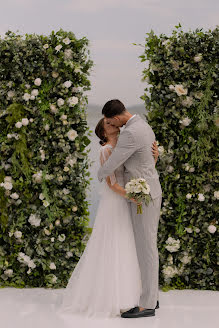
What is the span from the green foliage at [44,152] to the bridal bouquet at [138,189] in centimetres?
115

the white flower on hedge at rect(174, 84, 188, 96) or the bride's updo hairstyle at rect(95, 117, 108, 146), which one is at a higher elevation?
the white flower on hedge at rect(174, 84, 188, 96)

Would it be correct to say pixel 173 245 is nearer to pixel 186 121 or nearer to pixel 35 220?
pixel 186 121

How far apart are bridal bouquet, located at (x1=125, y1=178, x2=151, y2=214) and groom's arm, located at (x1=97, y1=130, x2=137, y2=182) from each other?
0.66 feet

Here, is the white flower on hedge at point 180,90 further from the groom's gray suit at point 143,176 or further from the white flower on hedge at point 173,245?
the white flower on hedge at point 173,245

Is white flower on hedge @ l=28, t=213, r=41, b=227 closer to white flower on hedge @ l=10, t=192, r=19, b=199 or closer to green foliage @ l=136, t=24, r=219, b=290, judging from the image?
white flower on hedge @ l=10, t=192, r=19, b=199

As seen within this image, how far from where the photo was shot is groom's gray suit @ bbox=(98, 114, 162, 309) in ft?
13.4

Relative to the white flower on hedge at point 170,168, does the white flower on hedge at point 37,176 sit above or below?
below

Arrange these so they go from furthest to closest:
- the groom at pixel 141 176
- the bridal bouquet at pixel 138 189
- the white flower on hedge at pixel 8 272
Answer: the white flower on hedge at pixel 8 272, the groom at pixel 141 176, the bridal bouquet at pixel 138 189

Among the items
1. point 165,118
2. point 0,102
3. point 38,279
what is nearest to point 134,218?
point 165,118

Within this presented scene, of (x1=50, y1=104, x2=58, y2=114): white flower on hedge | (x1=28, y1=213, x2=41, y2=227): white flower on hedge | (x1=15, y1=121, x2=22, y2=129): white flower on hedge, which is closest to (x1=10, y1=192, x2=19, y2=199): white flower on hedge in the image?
A: (x1=28, y1=213, x2=41, y2=227): white flower on hedge

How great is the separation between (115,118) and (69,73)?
108 cm

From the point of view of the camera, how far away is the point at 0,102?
514cm

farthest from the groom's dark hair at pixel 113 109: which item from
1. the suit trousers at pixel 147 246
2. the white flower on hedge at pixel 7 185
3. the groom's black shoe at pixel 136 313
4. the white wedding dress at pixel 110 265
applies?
the groom's black shoe at pixel 136 313

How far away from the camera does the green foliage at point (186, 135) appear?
4984mm
